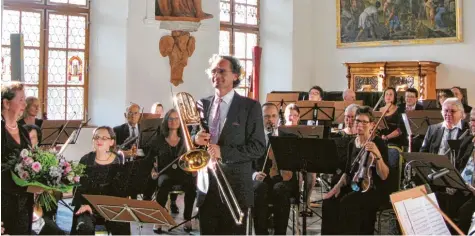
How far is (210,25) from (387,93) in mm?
4144

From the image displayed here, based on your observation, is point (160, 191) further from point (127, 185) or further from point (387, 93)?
point (387, 93)

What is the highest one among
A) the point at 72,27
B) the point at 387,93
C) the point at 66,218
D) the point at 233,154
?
the point at 72,27

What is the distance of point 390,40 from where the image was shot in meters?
14.7

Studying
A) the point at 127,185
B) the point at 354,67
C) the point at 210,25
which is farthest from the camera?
the point at 354,67

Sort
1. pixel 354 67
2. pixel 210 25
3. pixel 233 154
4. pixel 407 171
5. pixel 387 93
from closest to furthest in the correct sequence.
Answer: pixel 233 154
pixel 407 171
pixel 387 93
pixel 210 25
pixel 354 67

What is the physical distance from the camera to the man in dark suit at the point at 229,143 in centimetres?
359

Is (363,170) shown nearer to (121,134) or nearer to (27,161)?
(27,161)

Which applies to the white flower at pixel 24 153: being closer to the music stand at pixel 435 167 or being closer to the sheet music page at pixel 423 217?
the sheet music page at pixel 423 217

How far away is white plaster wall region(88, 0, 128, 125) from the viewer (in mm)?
11055

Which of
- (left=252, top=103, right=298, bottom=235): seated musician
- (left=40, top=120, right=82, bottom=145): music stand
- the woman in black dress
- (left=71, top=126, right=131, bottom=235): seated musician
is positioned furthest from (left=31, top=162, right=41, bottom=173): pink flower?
(left=40, top=120, right=82, bottom=145): music stand

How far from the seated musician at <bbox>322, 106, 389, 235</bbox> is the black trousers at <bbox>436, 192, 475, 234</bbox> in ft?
1.79

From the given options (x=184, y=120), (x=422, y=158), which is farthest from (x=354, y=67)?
(x=184, y=120)

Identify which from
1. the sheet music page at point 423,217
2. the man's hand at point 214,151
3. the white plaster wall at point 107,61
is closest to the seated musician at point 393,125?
the white plaster wall at point 107,61

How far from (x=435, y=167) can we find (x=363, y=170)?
0.70 metres
